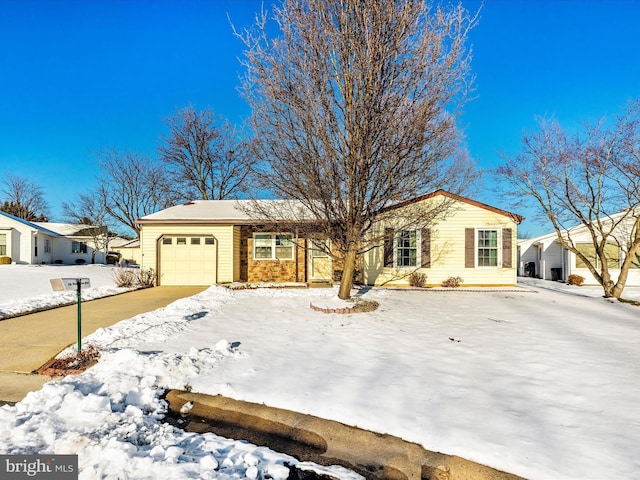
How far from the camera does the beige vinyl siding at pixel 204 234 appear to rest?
1430cm

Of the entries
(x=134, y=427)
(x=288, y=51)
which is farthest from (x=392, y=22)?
(x=134, y=427)

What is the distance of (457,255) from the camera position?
13.9m

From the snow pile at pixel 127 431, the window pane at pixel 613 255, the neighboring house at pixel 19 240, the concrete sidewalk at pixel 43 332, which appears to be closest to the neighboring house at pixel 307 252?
the concrete sidewalk at pixel 43 332

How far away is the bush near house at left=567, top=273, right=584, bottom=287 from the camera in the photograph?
18.3 m

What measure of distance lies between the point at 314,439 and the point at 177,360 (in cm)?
243

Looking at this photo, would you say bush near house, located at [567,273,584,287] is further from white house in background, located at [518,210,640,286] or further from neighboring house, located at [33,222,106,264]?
neighboring house, located at [33,222,106,264]

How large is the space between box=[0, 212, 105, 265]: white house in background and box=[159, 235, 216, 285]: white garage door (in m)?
17.9

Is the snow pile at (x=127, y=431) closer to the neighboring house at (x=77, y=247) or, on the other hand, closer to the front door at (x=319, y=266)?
the front door at (x=319, y=266)

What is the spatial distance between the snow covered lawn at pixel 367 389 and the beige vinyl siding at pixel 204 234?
6588 millimetres

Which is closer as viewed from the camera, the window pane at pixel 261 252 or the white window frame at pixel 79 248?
the window pane at pixel 261 252

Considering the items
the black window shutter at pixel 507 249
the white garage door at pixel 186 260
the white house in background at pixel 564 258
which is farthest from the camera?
the white house in background at pixel 564 258

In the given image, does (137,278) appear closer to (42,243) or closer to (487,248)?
(487,248)

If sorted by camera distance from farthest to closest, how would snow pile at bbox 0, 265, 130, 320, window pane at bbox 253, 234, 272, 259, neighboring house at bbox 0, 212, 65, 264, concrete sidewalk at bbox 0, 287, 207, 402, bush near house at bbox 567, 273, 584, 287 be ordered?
neighboring house at bbox 0, 212, 65, 264 < bush near house at bbox 567, 273, 584, 287 < window pane at bbox 253, 234, 272, 259 < snow pile at bbox 0, 265, 130, 320 < concrete sidewalk at bbox 0, 287, 207, 402

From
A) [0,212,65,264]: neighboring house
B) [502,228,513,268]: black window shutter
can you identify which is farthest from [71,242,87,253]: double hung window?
[502,228,513,268]: black window shutter
